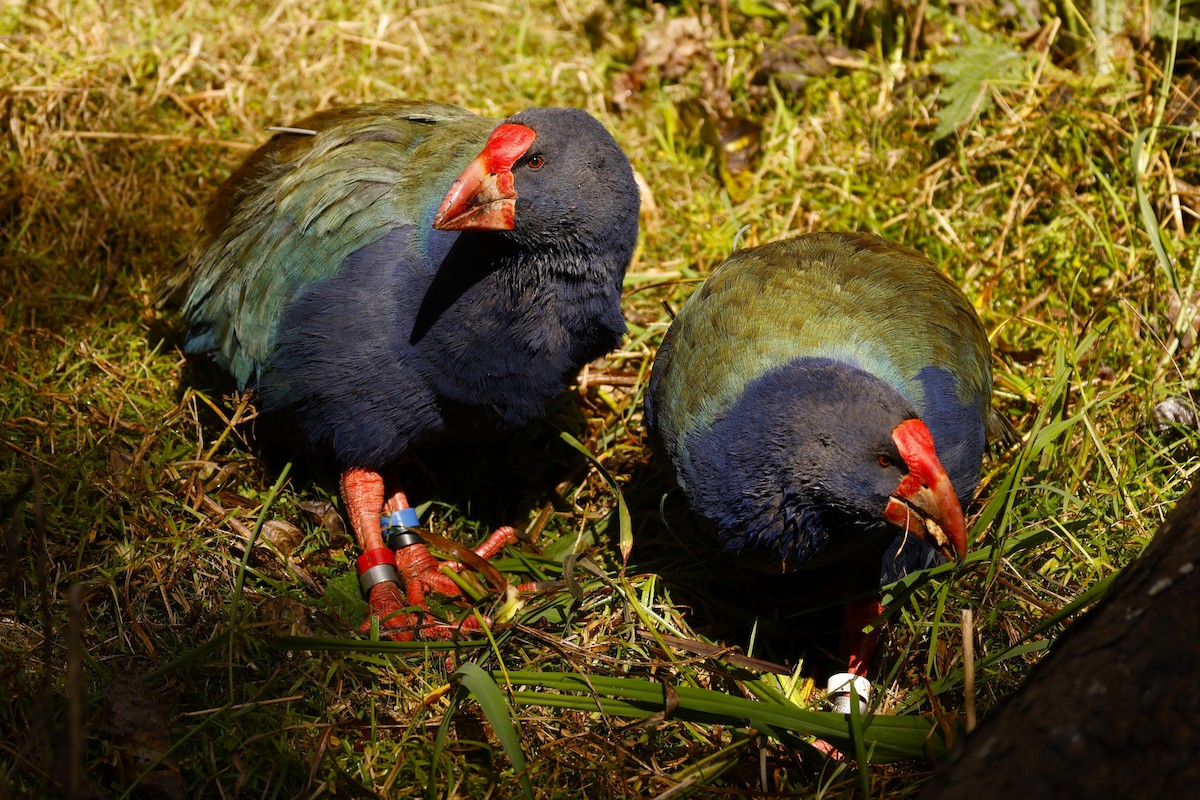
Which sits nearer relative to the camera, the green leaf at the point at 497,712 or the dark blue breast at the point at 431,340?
the green leaf at the point at 497,712

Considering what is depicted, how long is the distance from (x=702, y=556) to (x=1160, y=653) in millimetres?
1524

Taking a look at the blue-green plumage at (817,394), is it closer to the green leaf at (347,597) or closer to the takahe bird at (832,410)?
the takahe bird at (832,410)

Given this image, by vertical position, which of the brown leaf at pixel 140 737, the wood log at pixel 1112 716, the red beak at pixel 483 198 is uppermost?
the red beak at pixel 483 198

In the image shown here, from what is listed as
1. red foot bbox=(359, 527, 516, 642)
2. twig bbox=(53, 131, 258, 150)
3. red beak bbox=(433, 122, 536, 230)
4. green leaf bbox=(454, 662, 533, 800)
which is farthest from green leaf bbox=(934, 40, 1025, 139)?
green leaf bbox=(454, 662, 533, 800)

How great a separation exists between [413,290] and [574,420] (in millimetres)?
838

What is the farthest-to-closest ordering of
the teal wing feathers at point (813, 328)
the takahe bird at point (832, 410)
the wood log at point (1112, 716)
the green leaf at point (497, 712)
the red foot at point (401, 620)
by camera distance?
the red foot at point (401, 620), the teal wing feathers at point (813, 328), the takahe bird at point (832, 410), the green leaf at point (497, 712), the wood log at point (1112, 716)

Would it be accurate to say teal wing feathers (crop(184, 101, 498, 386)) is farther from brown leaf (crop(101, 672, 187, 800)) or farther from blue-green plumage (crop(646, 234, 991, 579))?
brown leaf (crop(101, 672, 187, 800))

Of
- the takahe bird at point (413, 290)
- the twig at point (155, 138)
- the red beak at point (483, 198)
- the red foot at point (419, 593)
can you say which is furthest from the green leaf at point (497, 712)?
the twig at point (155, 138)

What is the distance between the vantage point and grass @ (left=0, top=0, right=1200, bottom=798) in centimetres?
234

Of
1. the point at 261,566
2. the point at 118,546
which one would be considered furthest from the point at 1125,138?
the point at 118,546

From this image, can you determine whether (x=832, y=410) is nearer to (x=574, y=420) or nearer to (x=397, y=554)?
(x=574, y=420)

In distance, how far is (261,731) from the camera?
2.37m

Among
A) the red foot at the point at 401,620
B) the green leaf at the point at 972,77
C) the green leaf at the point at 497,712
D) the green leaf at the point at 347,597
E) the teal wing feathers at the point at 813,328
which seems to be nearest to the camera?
the green leaf at the point at 497,712

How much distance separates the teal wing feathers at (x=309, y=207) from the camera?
2.83 meters
